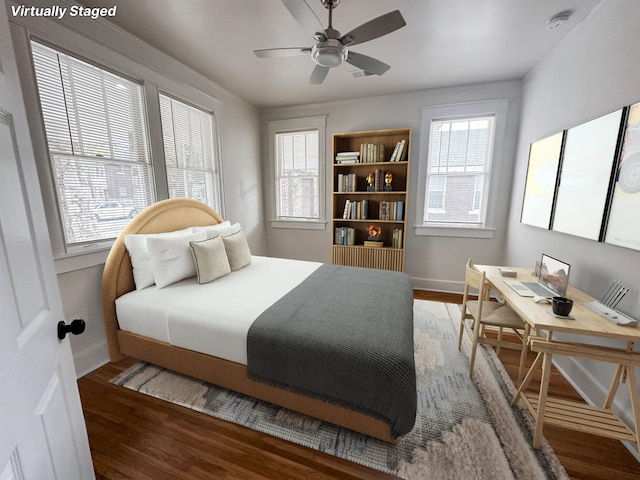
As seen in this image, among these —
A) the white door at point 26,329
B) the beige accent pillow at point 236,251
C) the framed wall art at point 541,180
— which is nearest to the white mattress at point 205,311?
the beige accent pillow at point 236,251

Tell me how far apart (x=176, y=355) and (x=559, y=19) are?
12.1 feet

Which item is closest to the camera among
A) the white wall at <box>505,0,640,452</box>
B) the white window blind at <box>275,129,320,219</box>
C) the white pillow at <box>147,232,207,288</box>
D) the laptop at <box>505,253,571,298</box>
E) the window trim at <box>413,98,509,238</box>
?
the white wall at <box>505,0,640,452</box>

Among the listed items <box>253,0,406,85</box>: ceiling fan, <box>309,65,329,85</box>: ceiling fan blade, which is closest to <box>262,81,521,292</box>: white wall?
<box>309,65,329,85</box>: ceiling fan blade

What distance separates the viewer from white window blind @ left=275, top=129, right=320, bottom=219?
155 inches

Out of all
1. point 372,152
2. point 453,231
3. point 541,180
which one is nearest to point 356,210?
point 372,152

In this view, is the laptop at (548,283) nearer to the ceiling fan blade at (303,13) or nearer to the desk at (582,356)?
the desk at (582,356)

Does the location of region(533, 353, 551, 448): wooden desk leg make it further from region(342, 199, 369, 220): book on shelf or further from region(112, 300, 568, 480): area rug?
region(342, 199, 369, 220): book on shelf

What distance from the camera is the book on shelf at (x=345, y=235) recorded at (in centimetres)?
374

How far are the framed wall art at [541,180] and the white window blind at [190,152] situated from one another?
3473 mm

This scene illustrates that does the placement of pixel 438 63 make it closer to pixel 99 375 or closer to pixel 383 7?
pixel 383 7

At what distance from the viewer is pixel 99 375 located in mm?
1975

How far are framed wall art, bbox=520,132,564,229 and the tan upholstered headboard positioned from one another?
3.43 metres

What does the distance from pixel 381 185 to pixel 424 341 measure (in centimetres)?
201

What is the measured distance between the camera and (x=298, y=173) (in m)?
4.06
